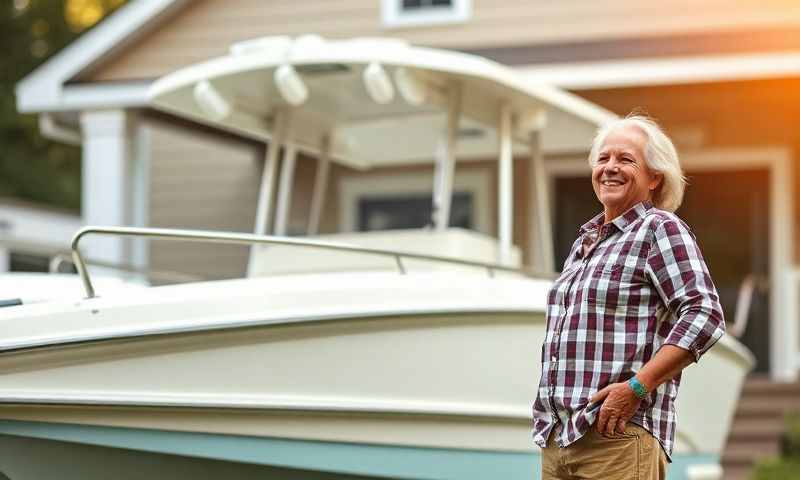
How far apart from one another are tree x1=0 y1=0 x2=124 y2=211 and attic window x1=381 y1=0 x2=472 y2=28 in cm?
1495

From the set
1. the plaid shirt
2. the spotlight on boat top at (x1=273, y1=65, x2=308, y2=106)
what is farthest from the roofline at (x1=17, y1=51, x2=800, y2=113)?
the plaid shirt

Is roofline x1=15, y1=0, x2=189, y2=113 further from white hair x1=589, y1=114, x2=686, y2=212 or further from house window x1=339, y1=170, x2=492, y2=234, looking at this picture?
white hair x1=589, y1=114, x2=686, y2=212

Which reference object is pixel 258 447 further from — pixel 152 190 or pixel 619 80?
pixel 152 190

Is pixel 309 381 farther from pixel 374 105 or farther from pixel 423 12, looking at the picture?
pixel 423 12

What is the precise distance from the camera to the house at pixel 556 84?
30.8 feet

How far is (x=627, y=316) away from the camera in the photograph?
306cm

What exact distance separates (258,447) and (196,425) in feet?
0.90

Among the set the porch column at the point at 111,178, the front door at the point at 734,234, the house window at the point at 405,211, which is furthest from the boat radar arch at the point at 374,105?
the front door at the point at 734,234

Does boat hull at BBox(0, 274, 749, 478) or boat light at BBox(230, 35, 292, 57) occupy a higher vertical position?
boat light at BBox(230, 35, 292, 57)

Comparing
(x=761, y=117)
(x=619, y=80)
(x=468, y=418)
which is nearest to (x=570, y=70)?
(x=619, y=80)

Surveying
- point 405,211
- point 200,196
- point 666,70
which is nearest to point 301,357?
point 666,70

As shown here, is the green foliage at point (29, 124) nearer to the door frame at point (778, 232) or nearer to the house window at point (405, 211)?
the house window at point (405, 211)

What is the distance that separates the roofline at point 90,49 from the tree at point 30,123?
44.7 ft

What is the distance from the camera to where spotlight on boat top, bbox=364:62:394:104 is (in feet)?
19.1
